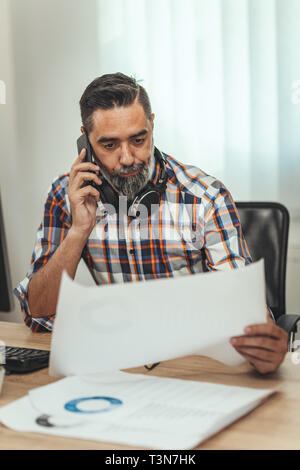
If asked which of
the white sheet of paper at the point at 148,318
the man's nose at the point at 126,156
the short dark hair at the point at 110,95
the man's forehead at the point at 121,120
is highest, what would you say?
the short dark hair at the point at 110,95

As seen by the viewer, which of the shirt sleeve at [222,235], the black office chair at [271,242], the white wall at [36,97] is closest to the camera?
the shirt sleeve at [222,235]

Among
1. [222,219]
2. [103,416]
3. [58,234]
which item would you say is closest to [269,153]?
[222,219]

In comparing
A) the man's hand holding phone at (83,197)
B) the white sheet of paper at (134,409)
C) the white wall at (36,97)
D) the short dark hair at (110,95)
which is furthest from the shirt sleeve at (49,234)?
the white wall at (36,97)

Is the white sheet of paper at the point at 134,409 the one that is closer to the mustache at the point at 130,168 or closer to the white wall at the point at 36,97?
the mustache at the point at 130,168

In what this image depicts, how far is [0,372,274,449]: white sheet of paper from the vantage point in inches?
27.9

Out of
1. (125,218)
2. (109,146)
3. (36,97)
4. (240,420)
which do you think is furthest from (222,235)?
(36,97)

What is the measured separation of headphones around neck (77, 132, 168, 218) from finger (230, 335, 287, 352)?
2.41ft

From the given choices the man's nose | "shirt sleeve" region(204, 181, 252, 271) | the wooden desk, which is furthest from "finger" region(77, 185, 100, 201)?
the wooden desk

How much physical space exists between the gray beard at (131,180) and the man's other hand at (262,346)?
0.73 meters

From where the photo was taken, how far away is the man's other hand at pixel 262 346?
3.06 ft

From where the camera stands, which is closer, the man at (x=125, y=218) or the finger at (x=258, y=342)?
the finger at (x=258, y=342)

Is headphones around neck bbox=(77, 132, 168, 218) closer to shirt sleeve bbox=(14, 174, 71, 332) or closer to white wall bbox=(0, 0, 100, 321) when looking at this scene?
shirt sleeve bbox=(14, 174, 71, 332)
